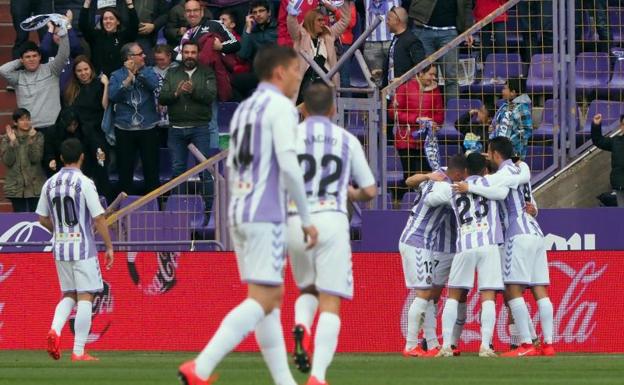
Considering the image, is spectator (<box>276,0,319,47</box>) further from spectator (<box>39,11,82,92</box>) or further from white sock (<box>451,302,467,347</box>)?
white sock (<box>451,302,467,347</box>)

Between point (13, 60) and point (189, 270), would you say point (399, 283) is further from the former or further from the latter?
point (13, 60)

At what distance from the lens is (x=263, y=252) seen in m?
9.13

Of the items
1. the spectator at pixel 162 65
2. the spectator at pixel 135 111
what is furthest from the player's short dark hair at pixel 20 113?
the spectator at pixel 162 65

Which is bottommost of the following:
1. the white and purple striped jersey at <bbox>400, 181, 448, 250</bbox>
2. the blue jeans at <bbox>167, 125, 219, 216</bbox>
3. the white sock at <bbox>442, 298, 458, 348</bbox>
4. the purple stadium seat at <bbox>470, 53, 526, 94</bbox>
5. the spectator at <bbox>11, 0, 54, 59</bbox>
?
the white sock at <bbox>442, 298, 458, 348</bbox>

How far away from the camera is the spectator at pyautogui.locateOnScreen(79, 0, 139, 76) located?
20203 millimetres

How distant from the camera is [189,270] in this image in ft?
57.6

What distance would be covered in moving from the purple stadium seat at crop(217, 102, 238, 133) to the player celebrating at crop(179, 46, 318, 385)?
1082cm

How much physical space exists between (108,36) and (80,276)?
5.84 metres

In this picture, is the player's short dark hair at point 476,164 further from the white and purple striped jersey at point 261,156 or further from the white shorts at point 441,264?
the white and purple striped jersey at point 261,156

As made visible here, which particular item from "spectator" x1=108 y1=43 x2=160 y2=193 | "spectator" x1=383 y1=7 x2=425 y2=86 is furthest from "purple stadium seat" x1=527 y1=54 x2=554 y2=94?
"spectator" x1=108 y1=43 x2=160 y2=193

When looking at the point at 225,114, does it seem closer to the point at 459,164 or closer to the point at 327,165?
the point at 459,164

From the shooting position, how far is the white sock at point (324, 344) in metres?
9.65

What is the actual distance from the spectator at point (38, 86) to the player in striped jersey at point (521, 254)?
6839 millimetres

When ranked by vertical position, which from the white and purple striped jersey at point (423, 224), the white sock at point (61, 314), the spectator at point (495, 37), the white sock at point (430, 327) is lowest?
the white sock at point (430, 327)
